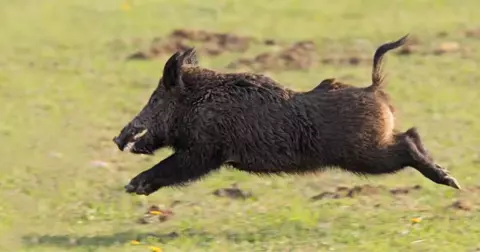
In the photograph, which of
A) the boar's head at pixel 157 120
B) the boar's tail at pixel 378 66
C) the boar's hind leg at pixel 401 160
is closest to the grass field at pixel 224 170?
the boar's hind leg at pixel 401 160

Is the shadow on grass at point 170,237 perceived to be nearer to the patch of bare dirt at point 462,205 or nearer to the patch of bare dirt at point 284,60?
the patch of bare dirt at point 462,205

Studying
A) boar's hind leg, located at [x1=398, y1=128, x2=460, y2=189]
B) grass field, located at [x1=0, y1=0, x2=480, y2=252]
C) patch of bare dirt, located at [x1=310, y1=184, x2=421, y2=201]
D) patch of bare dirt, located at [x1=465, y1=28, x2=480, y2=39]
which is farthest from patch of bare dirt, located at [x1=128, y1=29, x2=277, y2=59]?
boar's hind leg, located at [x1=398, y1=128, x2=460, y2=189]

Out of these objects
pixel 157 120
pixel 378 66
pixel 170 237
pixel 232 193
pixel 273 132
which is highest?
pixel 378 66

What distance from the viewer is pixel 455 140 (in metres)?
11.0

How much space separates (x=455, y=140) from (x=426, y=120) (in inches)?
41.9

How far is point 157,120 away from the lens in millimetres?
8227

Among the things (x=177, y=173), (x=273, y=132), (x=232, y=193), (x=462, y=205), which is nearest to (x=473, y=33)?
(x=232, y=193)

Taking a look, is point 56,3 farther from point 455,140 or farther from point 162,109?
point 162,109

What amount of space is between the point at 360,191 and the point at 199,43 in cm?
780

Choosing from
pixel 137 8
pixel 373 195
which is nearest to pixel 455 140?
pixel 373 195

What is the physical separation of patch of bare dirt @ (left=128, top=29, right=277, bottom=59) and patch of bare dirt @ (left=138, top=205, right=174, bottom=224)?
724 cm

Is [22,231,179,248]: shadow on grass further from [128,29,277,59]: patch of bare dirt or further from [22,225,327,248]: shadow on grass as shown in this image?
[128,29,277,59]: patch of bare dirt

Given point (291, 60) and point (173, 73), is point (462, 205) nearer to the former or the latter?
point (173, 73)

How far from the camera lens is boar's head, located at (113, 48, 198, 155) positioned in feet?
26.8
